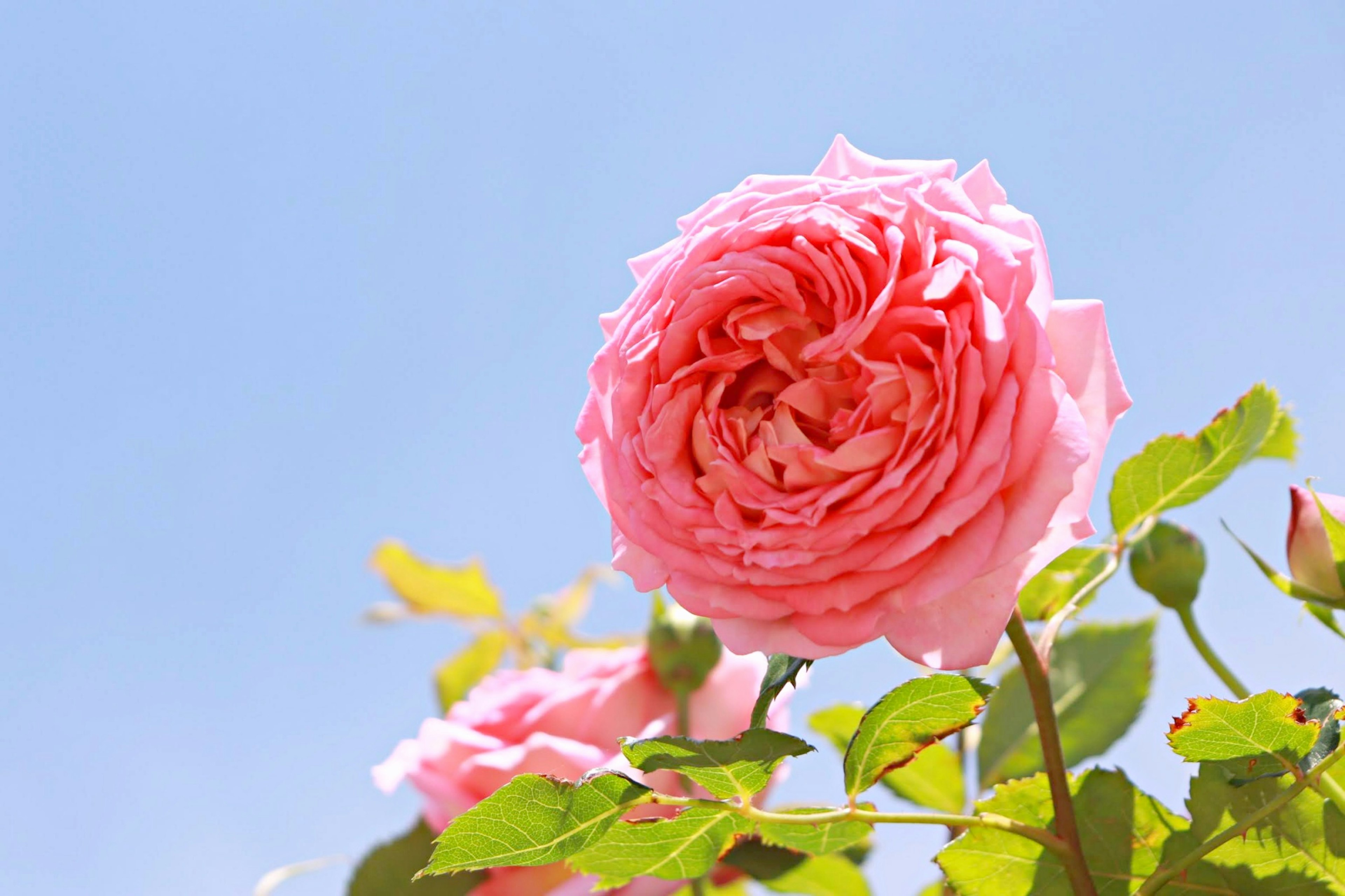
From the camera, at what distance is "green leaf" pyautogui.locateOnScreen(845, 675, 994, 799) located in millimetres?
503

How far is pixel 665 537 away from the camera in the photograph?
1.72ft

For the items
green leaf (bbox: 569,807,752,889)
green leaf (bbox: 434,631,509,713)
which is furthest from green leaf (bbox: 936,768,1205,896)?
green leaf (bbox: 434,631,509,713)

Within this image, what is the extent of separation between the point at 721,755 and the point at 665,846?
0.08 m

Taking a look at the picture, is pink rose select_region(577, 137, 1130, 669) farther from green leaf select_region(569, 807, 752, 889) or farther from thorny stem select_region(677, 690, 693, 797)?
thorny stem select_region(677, 690, 693, 797)

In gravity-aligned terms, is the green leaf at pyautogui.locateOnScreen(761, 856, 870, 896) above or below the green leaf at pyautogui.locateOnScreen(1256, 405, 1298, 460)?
below

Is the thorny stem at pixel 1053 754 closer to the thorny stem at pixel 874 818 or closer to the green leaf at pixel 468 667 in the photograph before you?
the thorny stem at pixel 874 818

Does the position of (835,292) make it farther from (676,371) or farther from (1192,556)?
(1192,556)

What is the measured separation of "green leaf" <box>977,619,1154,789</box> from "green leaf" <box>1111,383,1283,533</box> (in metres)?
0.23

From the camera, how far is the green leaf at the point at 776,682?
1.70 ft

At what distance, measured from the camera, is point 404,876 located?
2.89 feet

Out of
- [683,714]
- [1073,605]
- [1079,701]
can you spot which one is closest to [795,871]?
[683,714]

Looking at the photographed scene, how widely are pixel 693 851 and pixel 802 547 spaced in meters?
0.18

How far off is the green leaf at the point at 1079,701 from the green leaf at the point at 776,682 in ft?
1.26

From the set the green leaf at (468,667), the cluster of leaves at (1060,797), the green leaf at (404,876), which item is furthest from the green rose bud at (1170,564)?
the green leaf at (468,667)
